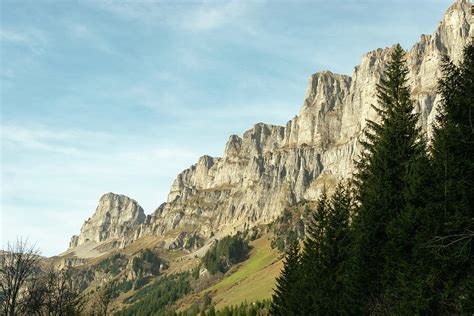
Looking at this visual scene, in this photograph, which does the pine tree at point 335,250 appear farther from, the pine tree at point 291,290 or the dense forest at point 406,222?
the pine tree at point 291,290

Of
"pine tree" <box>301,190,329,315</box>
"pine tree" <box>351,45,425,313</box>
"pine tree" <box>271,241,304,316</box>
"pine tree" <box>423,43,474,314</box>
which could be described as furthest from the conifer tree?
"pine tree" <box>423,43,474,314</box>

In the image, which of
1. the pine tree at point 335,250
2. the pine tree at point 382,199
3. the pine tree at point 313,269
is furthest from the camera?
the pine tree at point 313,269

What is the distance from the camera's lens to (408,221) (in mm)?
28359

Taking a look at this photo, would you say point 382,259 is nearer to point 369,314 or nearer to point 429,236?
point 369,314

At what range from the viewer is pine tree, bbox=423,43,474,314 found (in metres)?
24.0

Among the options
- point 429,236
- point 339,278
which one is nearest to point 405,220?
point 429,236

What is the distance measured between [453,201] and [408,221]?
11.6ft

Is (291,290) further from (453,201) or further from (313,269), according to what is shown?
(453,201)

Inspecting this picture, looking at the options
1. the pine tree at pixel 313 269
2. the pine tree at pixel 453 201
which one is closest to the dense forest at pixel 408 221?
the pine tree at pixel 453 201

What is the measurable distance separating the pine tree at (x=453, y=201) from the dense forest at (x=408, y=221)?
0.05m

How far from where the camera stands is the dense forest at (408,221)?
80.8 ft

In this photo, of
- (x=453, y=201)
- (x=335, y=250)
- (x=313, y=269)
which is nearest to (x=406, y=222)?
(x=453, y=201)

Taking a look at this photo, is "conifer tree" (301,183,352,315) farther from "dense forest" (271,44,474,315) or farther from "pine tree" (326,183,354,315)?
"dense forest" (271,44,474,315)

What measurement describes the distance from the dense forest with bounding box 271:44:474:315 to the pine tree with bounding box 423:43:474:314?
0.05 metres
